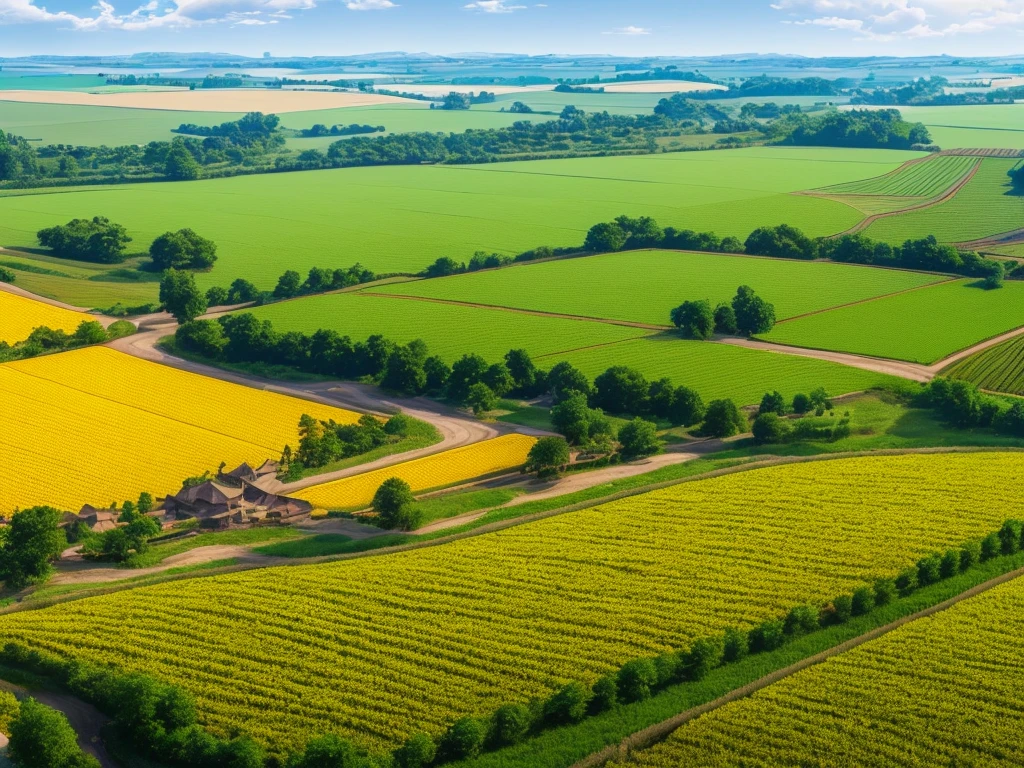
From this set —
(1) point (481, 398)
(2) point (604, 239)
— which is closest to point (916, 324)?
(2) point (604, 239)

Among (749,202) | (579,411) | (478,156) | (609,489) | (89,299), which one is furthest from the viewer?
(478,156)

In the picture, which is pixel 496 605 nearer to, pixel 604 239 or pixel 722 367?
pixel 722 367

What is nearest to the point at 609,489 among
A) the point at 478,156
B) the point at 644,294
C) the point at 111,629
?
the point at 111,629

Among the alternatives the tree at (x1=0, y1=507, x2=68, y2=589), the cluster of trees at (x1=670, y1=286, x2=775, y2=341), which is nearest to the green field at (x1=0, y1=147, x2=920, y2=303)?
the cluster of trees at (x1=670, y1=286, x2=775, y2=341)

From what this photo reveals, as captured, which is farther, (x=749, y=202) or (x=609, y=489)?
(x=749, y=202)

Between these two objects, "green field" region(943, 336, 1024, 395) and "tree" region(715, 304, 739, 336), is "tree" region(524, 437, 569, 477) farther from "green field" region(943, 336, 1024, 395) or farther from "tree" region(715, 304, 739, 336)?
"green field" region(943, 336, 1024, 395)

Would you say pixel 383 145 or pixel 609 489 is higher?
pixel 383 145

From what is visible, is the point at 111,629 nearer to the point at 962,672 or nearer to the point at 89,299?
the point at 962,672
